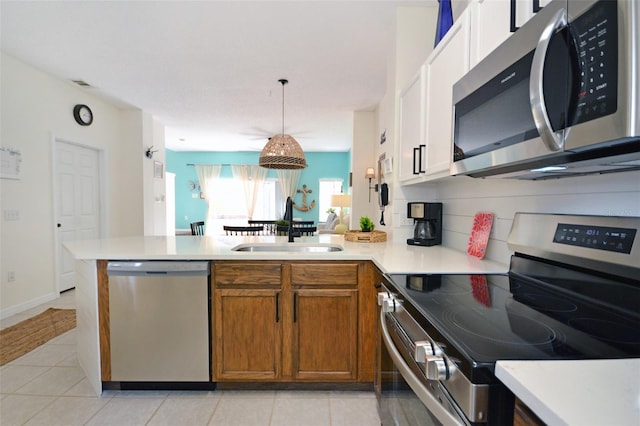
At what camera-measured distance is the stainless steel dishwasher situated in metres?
1.73

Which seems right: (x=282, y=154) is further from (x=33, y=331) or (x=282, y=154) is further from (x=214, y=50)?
(x=33, y=331)

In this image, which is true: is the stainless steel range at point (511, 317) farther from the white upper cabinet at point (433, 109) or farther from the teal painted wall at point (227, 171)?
the teal painted wall at point (227, 171)

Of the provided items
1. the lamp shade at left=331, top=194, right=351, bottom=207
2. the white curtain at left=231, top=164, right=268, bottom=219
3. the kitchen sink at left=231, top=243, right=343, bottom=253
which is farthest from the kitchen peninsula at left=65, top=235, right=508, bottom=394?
the white curtain at left=231, top=164, right=268, bottom=219

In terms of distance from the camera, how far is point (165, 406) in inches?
67.6

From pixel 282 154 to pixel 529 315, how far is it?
3.13 metres

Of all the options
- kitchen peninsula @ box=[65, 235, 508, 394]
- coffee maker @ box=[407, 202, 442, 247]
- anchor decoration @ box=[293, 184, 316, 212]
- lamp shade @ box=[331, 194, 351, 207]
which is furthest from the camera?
anchor decoration @ box=[293, 184, 316, 212]

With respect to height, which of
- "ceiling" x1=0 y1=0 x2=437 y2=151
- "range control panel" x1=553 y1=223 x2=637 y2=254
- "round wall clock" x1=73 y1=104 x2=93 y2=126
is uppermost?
"ceiling" x1=0 y1=0 x2=437 y2=151

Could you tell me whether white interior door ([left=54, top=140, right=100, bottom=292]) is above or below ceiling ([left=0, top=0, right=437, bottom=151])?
below

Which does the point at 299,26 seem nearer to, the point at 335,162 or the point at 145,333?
the point at 145,333

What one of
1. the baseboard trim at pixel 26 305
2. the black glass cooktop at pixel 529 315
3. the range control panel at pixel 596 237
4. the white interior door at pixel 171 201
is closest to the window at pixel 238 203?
the white interior door at pixel 171 201

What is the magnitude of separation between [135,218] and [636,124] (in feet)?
18.0

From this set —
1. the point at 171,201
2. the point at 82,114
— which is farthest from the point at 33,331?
the point at 171,201

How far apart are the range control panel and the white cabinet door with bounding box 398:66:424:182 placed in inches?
33.9

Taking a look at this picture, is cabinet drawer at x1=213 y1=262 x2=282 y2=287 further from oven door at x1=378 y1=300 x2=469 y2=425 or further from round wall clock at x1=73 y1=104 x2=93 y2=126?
round wall clock at x1=73 y1=104 x2=93 y2=126
